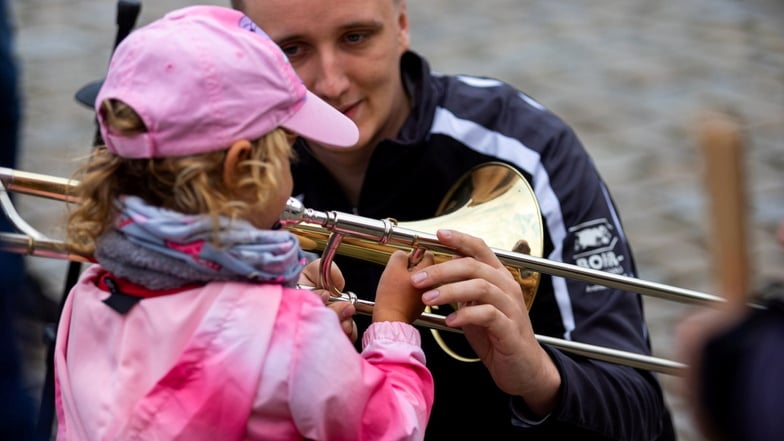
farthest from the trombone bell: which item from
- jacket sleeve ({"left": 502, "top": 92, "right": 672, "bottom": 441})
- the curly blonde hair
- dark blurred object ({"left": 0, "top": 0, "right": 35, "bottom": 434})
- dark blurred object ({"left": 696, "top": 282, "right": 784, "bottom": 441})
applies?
dark blurred object ({"left": 696, "top": 282, "right": 784, "bottom": 441})

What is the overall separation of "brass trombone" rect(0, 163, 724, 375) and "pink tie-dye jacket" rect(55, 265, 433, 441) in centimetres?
29

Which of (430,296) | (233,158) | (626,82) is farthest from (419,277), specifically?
(626,82)

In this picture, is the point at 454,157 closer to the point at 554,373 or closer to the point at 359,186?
the point at 359,186

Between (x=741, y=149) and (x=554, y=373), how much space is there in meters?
0.95

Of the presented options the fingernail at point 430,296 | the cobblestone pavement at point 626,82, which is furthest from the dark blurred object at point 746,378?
the cobblestone pavement at point 626,82

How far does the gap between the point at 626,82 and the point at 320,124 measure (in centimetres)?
370

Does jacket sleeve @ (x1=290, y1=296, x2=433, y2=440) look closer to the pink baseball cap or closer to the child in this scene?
the child

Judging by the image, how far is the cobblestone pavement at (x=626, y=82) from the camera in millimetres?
4094

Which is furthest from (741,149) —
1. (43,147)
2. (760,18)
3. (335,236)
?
(760,18)

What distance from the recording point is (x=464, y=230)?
2.01m

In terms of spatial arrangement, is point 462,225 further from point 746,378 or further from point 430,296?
point 746,378

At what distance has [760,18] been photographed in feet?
18.6

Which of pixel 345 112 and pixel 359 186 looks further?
pixel 359 186

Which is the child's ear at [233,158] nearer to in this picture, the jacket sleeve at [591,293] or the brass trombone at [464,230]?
the brass trombone at [464,230]
